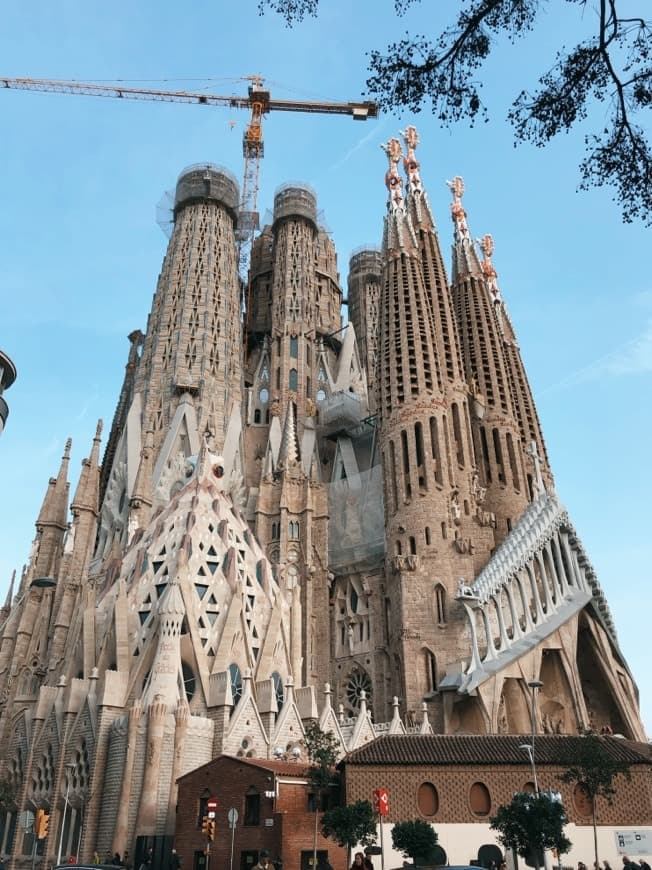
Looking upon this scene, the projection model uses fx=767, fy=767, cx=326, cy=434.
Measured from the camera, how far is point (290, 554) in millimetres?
40156

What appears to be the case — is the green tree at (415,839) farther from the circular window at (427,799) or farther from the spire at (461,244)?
the spire at (461,244)

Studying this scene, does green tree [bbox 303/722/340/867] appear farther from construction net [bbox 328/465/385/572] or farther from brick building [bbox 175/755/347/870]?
construction net [bbox 328/465/385/572]

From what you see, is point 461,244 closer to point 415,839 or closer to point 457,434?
point 457,434

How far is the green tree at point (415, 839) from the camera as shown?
58.6 ft

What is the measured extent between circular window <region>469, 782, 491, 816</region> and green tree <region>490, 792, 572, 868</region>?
4.73 meters

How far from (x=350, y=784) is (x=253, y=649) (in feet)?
29.2

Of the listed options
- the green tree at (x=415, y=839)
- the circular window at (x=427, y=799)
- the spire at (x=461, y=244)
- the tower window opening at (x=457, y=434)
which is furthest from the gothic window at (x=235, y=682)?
the spire at (x=461, y=244)

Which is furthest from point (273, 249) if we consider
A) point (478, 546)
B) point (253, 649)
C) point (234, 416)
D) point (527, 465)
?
point (253, 649)

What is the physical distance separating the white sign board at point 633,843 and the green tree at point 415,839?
740 cm

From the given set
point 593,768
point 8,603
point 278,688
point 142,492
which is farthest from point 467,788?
point 8,603

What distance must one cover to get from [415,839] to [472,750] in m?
6.37

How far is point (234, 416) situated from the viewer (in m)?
45.4

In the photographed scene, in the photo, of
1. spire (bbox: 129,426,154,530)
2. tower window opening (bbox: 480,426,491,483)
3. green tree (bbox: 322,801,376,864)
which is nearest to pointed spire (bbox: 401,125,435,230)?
tower window opening (bbox: 480,426,491,483)

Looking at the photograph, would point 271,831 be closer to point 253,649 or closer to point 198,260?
point 253,649
